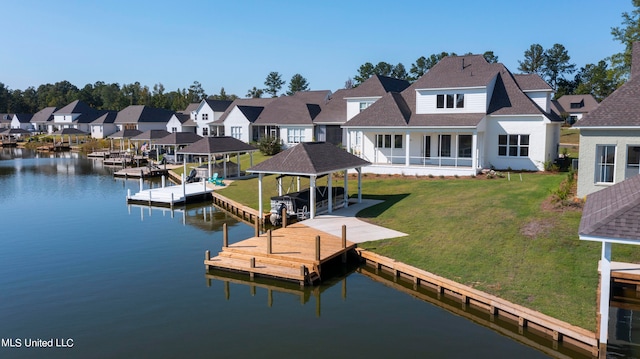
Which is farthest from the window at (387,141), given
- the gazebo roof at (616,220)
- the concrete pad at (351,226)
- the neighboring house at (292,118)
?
the gazebo roof at (616,220)

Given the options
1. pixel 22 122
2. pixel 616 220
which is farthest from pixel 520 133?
pixel 22 122

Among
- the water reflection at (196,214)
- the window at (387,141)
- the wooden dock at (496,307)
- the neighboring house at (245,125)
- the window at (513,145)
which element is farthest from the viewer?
the neighboring house at (245,125)

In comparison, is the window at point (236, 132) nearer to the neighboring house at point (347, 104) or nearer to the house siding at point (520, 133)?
the neighboring house at point (347, 104)

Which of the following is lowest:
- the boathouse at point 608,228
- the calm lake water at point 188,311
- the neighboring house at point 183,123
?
the calm lake water at point 188,311

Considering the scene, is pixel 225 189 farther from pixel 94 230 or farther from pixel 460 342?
pixel 460 342

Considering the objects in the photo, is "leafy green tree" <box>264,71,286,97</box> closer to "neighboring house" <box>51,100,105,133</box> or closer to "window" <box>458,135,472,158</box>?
"neighboring house" <box>51,100,105,133</box>

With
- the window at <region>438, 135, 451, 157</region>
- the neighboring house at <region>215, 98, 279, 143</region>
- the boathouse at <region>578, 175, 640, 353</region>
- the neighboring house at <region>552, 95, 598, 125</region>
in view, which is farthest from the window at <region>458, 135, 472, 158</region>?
the neighboring house at <region>552, 95, 598, 125</region>

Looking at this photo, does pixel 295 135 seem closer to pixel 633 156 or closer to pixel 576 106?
pixel 633 156
